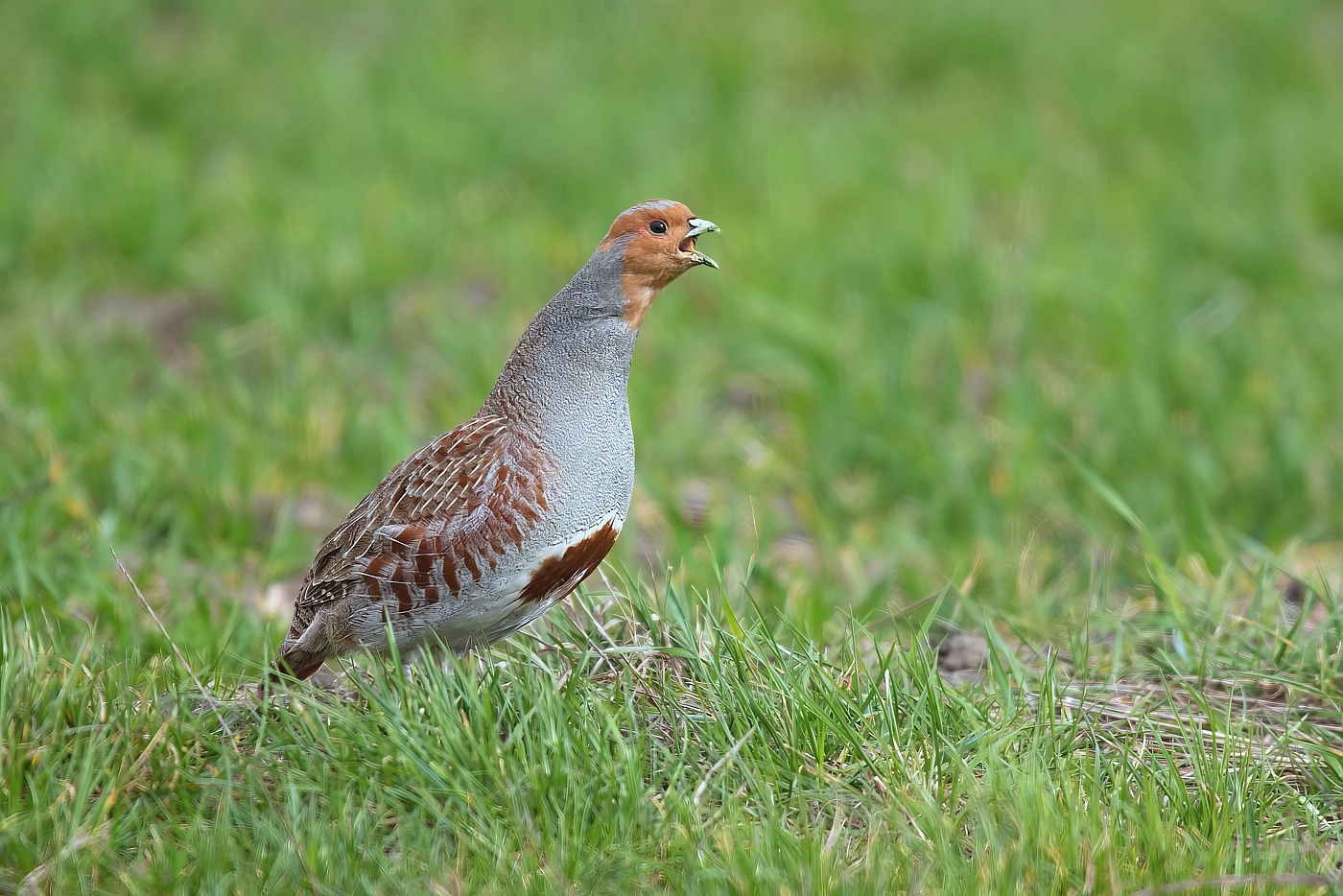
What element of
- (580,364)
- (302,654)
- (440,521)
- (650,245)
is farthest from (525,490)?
(302,654)

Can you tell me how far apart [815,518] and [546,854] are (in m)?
2.67

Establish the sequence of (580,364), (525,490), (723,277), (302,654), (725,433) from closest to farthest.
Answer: (525,490), (580,364), (302,654), (725,433), (723,277)

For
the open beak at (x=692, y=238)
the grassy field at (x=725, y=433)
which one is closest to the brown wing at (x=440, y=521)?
the grassy field at (x=725, y=433)

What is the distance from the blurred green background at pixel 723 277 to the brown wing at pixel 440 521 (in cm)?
88

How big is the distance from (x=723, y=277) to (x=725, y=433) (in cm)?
117

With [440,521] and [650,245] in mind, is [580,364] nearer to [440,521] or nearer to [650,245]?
[650,245]

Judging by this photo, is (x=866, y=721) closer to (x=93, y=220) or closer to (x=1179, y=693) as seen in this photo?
(x=1179, y=693)

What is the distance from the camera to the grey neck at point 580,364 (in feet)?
9.27

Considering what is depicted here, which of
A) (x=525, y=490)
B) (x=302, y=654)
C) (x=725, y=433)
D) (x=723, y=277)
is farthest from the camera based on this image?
(x=723, y=277)

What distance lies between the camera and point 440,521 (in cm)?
279

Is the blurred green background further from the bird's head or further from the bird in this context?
the bird's head

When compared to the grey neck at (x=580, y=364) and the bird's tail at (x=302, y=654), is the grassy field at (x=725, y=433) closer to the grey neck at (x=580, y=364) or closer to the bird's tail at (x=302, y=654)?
the bird's tail at (x=302, y=654)

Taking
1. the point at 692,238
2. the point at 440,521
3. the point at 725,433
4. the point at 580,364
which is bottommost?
the point at 725,433

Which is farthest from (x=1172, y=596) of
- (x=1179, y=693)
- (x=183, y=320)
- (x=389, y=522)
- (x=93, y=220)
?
(x=93, y=220)
